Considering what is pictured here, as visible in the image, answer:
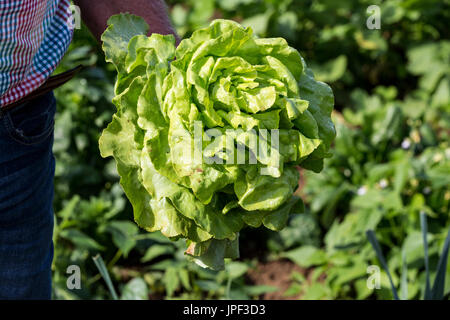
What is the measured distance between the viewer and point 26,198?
1408 mm

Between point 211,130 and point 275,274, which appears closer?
point 211,130

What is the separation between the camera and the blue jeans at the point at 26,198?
1344 millimetres

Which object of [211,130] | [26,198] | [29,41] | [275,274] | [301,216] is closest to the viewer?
[211,130]

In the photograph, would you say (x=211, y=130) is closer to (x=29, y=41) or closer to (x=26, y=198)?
(x=29, y=41)

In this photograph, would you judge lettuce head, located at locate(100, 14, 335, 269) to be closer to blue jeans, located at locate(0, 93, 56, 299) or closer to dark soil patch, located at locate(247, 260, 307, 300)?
blue jeans, located at locate(0, 93, 56, 299)

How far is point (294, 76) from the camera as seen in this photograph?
3.78 ft

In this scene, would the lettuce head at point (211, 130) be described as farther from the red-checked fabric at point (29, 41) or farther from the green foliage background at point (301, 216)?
the green foliage background at point (301, 216)

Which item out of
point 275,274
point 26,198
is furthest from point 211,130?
point 275,274

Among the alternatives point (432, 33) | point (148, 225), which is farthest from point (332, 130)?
point (432, 33)

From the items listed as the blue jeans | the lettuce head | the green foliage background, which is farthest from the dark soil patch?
the lettuce head

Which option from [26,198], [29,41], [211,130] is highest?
[29,41]

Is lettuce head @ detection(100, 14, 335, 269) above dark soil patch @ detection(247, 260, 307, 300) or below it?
above

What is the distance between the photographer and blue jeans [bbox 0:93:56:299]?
134 centimetres
